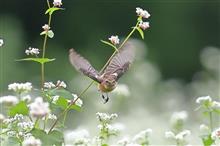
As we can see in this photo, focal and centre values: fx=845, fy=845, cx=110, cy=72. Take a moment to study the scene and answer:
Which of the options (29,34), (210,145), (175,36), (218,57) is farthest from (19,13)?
(210,145)

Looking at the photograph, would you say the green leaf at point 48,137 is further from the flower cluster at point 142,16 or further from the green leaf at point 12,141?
the flower cluster at point 142,16

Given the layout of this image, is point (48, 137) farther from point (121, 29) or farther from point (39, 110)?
point (121, 29)

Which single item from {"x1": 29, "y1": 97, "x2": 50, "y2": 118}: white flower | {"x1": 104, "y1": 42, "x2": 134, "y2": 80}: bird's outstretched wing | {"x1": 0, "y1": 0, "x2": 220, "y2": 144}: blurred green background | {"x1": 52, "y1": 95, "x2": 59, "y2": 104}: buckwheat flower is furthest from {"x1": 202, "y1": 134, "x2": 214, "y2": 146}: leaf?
{"x1": 0, "y1": 0, "x2": 220, "y2": 144}: blurred green background

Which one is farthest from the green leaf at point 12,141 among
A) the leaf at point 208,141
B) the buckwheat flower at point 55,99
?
the leaf at point 208,141

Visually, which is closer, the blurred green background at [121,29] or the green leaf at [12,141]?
the green leaf at [12,141]

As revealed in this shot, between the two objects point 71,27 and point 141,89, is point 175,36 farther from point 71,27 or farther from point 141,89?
point 141,89

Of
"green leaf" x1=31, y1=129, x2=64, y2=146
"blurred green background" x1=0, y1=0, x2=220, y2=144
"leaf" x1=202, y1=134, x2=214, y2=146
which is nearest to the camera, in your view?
"green leaf" x1=31, y1=129, x2=64, y2=146

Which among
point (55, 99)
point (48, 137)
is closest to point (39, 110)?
point (48, 137)

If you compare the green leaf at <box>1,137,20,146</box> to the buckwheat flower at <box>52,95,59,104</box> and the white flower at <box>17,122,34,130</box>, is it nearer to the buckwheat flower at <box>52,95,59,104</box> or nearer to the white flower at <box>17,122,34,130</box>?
the white flower at <box>17,122,34,130</box>
